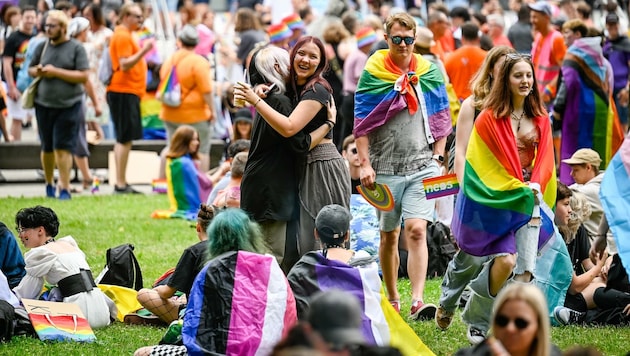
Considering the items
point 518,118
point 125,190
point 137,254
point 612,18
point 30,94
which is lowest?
point 125,190

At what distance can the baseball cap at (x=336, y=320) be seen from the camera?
141 inches

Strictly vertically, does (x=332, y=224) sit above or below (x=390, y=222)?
above

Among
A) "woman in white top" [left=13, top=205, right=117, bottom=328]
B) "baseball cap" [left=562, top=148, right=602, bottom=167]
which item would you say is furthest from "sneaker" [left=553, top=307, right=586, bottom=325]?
"woman in white top" [left=13, top=205, right=117, bottom=328]

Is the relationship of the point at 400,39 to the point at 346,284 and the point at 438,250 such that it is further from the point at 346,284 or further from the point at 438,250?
the point at 438,250

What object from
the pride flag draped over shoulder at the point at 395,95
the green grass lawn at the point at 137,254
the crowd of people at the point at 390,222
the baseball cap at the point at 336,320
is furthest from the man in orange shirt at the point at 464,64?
the baseball cap at the point at 336,320

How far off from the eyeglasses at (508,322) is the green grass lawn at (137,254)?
8.27ft

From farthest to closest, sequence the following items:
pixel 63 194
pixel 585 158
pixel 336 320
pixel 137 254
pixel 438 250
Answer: pixel 63 194 → pixel 137 254 → pixel 585 158 → pixel 438 250 → pixel 336 320

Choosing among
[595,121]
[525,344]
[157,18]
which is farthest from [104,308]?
[157,18]

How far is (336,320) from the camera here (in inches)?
143

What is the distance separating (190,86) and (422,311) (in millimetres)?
7203

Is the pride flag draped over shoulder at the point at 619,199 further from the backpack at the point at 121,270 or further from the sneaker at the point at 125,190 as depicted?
the sneaker at the point at 125,190

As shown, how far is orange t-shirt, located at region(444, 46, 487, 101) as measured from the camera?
13211mm

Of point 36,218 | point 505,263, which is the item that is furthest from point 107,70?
point 505,263

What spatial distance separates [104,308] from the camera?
8211mm
